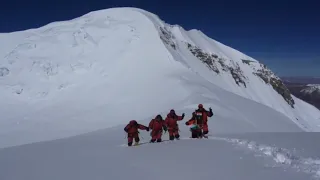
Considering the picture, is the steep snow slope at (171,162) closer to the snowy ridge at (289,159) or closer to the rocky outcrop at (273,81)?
the snowy ridge at (289,159)

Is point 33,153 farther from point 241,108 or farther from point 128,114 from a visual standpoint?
point 241,108

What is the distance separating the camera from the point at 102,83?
31516 mm

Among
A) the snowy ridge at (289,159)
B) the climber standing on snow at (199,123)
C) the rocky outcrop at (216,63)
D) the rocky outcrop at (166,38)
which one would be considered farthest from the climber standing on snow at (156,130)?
the rocky outcrop at (216,63)

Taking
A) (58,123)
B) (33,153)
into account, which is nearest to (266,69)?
(58,123)

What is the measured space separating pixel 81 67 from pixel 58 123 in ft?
30.0

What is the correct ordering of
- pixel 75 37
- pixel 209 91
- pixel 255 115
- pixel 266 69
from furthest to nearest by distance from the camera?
pixel 266 69
pixel 75 37
pixel 209 91
pixel 255 115

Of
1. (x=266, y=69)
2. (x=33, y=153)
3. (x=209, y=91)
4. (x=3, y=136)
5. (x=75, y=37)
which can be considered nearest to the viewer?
(x=33, y=153)

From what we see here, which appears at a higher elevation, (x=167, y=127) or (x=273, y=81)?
(x=273, y=81)

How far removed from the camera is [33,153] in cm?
1077

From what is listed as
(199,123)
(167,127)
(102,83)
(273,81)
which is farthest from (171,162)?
(273,81)

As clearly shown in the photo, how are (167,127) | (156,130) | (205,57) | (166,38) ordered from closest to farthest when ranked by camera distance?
(156,130) < (167,127) < (166,38) < (205,57)

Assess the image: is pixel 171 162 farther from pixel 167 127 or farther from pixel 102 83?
pixel 102 83

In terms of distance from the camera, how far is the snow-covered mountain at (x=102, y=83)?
24.9 m

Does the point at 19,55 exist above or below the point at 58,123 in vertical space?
above
